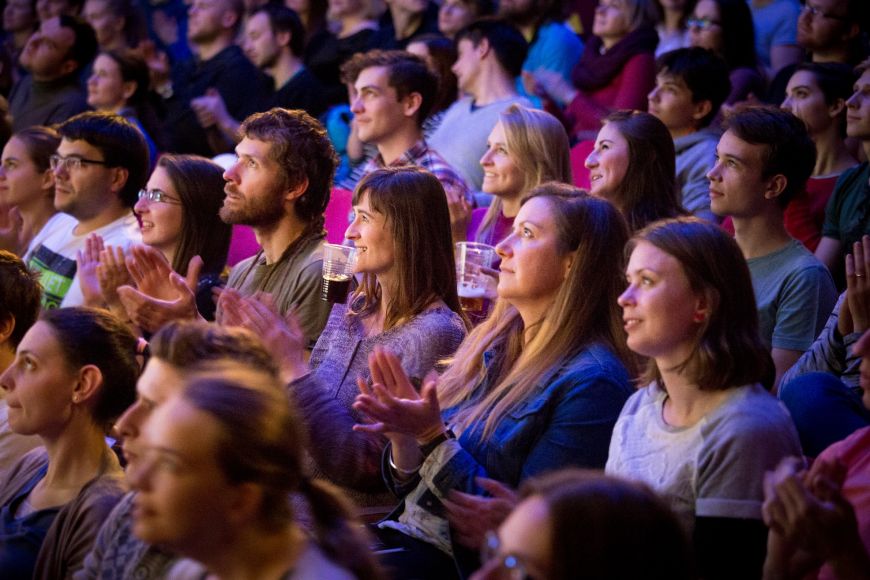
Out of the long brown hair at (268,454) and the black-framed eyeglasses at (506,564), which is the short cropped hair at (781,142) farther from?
the black-framed eyeglasses at (506,564)

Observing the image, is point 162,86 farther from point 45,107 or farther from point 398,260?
point 398,260

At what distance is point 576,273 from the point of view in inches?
108

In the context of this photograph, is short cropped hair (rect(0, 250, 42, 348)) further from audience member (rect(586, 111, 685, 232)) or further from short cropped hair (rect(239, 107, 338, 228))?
audience member (rect(586, 111, 685, 232))

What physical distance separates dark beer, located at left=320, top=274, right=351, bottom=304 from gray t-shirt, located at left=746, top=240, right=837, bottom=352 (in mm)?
1156

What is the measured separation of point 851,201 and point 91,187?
288 cm

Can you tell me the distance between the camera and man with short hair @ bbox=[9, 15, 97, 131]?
668 centimetres

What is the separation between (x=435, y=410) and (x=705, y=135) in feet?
8.39

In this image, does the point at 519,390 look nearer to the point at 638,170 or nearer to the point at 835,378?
the point at 835,378

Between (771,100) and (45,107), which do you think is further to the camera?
(45,107)

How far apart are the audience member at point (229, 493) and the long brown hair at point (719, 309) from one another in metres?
0.81

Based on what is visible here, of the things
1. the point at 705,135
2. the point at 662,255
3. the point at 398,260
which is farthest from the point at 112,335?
the point at 705,135

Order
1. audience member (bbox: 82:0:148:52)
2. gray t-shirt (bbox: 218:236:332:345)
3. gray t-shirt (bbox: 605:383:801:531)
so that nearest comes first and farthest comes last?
gray t-shirt (bbox: 605:383:801:531) → gray t-shirt (bbox: 218:236:332:345) → audience member (bbox: 82:0:148:52)

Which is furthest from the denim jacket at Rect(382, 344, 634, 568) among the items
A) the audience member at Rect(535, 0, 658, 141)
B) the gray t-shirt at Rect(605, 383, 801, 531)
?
the audience member at Rect(535, 0, 658, 141)

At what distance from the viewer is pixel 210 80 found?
686 centimetres
